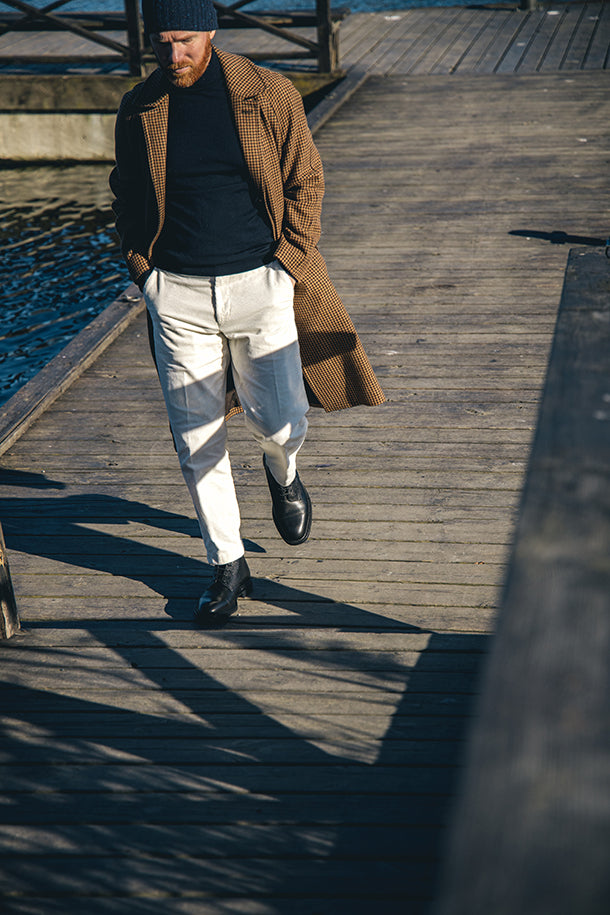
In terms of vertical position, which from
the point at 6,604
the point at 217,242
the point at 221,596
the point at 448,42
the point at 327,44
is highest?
the point at 217,242

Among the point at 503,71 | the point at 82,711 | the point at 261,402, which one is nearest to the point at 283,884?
the point at 82,711

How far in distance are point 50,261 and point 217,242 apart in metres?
7.17

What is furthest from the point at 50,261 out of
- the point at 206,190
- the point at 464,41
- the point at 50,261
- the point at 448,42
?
the point at 206,190

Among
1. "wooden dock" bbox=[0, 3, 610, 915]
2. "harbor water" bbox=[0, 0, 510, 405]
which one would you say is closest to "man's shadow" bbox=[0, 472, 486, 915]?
"wooden dock" bbox=[0, 3, 610, 915]

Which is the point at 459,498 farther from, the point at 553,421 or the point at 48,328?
the point at 48,328

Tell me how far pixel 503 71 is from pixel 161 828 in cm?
993

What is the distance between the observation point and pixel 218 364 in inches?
114

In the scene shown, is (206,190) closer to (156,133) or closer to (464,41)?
(156,133)

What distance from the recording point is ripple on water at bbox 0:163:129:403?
7.91 metres

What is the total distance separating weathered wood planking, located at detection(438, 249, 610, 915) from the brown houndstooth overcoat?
178cm

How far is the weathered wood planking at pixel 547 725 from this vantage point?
0.72m

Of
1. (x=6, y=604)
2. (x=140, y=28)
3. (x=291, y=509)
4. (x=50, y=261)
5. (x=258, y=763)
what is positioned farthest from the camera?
(x=140, y=28)

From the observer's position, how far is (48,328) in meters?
8.12

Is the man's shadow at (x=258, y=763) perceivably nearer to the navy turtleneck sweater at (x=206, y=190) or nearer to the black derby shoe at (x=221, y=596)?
the black derby shoe at (x=221, y=596)
